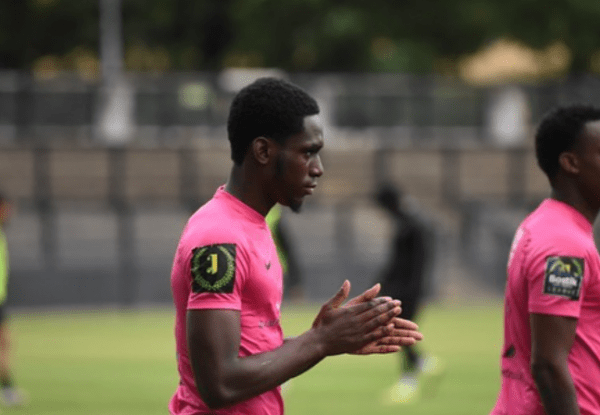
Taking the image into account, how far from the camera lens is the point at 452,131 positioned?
35125mm

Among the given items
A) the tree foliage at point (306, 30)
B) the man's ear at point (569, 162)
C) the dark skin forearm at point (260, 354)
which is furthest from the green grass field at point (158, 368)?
the tree foliage at point (306, 30)

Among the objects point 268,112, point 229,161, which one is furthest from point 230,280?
point 229,161

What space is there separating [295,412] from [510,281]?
7.93 meters

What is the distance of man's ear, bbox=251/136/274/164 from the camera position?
4.43 m

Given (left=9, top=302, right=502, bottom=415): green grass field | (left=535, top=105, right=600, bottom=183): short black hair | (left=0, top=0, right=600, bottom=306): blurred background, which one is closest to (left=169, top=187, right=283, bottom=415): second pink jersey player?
(left=535, top=105, right=600, bottom=183): short black hair

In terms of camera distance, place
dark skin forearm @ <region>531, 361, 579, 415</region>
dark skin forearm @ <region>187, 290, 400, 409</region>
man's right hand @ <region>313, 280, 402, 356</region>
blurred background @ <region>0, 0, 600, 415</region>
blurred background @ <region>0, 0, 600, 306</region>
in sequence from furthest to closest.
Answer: blurred background @ <region>0, 0, 600, 306</region>
blurred background @ <region>0, 0, 600, 415</region>
dark skin forearm @ <region>531, 361, 579, 415</region>
man's right hand @ <region>313, 280, 402, 356</region>
dark skin forearm @ <region>187, 290, 400, 409</region>

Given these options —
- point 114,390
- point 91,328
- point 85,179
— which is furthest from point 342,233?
point 114,390

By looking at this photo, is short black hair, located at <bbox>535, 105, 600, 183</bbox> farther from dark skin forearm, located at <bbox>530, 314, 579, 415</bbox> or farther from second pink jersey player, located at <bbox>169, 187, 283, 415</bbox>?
second pink jersey player, located at <bbox>169, 187, 283, 415</bbox>

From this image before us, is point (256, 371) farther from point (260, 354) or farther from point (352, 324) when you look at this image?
point (352, 324)

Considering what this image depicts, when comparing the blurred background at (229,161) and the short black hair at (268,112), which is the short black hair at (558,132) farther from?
the blurred background at (229,161)

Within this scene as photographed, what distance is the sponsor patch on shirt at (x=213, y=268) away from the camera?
4.17 metres

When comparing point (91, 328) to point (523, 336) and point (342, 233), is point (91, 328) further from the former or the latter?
point (523, 336)

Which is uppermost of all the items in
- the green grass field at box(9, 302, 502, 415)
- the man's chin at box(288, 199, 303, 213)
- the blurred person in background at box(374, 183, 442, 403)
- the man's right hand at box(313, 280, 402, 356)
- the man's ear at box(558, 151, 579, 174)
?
the man's ear at box(558, 151, 579, 174)

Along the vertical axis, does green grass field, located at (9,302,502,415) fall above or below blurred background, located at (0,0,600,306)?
below
